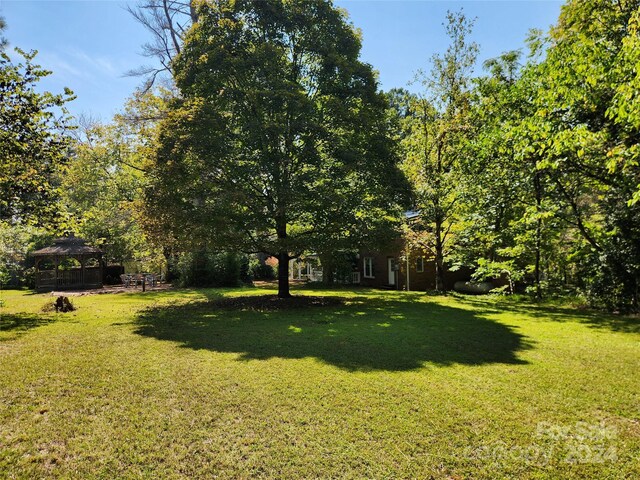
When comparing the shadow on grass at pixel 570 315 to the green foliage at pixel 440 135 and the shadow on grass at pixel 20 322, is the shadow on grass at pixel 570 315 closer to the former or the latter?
the green foliage at pixel 440 135

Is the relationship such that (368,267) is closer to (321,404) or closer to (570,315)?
(570,315)

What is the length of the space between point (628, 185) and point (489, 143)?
13.6 ft

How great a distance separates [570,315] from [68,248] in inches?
1144

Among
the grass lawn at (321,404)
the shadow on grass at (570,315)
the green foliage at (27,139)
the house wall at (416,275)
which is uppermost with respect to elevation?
the green foliage at (27,139)

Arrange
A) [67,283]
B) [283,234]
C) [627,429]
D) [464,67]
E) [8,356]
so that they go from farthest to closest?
1. [67,283]
2. [464,67]
3. [283,234]
4. [8,356]
5. [627,429]

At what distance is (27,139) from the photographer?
36.0 feet

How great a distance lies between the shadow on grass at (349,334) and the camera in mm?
6465

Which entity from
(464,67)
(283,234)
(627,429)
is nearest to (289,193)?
(283,234)

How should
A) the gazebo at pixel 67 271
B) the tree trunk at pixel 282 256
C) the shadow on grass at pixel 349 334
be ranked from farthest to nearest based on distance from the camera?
the gazebo at pixel 67 271
the tree trunk at pixel 282 256
the shadow on grass at pixel 349 334

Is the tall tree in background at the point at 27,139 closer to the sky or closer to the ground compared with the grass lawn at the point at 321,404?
closer to the sky

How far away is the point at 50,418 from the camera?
13.4ft

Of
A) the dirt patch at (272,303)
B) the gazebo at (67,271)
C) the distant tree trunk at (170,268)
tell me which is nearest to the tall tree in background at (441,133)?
the dirt patch at (272,303)

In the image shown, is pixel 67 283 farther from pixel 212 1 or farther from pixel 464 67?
pixel 464 67

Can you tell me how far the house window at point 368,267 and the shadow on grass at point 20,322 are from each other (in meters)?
19.0
